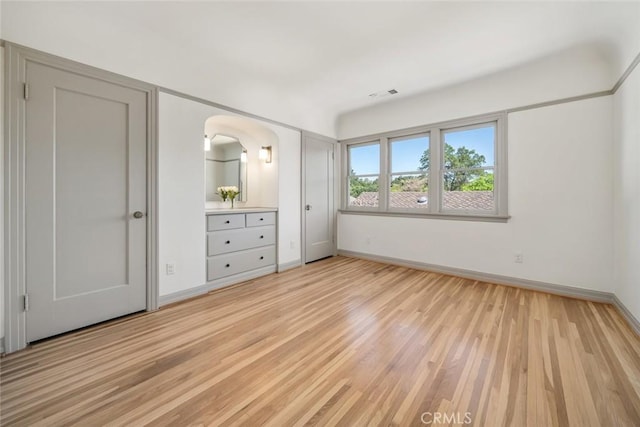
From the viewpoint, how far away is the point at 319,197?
4.77 meters

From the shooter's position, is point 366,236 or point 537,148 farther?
point 366,236

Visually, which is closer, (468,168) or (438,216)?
(468,168)

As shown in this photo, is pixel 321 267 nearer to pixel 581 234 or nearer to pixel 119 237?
pixel 119 237

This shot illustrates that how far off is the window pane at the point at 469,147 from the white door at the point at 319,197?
198 cm

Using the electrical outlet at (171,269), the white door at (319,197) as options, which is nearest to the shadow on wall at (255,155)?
the white door at (319,197)

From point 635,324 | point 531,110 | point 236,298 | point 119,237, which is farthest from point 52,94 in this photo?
point 635,324

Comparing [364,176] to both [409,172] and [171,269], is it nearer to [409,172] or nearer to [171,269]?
[409,172]

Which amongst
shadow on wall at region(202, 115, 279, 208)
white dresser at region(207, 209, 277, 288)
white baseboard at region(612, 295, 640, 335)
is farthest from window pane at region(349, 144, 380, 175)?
white baseboard at region(612, 295, 640, 335)

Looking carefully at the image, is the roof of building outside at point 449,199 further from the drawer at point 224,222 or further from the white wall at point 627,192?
the drawer at point 224,222

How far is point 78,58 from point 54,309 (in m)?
2.03

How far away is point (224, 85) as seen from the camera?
321cm

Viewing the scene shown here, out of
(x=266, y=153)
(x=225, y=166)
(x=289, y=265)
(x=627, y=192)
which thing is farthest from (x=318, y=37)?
(x=627, y=192)

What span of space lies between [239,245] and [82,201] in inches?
66.1

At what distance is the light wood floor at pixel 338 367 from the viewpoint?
1.37 meters
